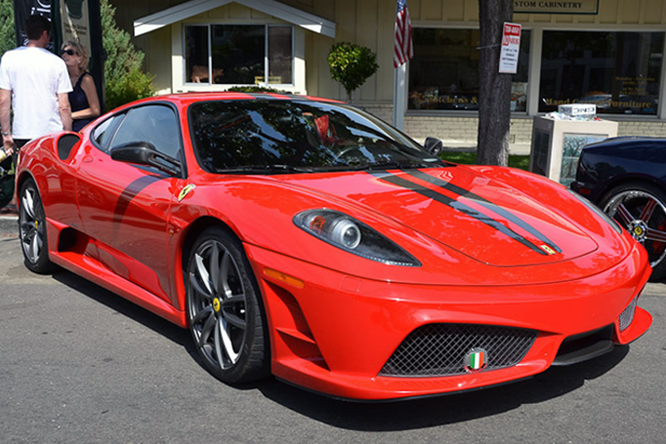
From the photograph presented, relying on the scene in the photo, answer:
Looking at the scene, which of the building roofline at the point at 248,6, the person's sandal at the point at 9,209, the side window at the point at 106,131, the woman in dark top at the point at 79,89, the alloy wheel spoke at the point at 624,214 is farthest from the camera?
the building roofline at the point at 248,6

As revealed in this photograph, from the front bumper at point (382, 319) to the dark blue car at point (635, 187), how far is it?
7.70ft

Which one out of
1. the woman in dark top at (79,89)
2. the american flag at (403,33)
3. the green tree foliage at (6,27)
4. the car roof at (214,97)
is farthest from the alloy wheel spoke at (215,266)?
the green tree foliage at (6,27)

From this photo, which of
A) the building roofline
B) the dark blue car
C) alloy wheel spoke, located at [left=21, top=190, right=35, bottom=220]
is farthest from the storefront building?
alloy wheel spoke, located at [left=21, top=190, right=35, bottom=220]

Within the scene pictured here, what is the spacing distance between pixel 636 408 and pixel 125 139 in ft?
10.5

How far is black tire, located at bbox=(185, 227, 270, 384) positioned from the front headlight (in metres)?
0.35

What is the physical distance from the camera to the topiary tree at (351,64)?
15586 mm

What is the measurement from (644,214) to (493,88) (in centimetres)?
412

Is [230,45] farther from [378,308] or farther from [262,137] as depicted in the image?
[378,308]

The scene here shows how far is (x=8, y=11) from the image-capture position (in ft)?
42.7

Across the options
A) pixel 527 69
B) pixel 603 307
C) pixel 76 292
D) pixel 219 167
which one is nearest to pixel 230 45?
pixel 527 69

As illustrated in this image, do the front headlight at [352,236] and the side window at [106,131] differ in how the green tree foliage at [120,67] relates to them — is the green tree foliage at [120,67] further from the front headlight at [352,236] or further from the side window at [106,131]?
the front headlight at [352,236]

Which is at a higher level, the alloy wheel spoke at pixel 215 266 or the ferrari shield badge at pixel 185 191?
the ferrari shield badge at pixel 185 191

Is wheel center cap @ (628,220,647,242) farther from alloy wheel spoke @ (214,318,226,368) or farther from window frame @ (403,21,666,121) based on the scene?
window frame @ (403,21,666,121)

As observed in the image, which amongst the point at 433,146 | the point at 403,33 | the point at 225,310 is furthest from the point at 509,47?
the point at 225,310
